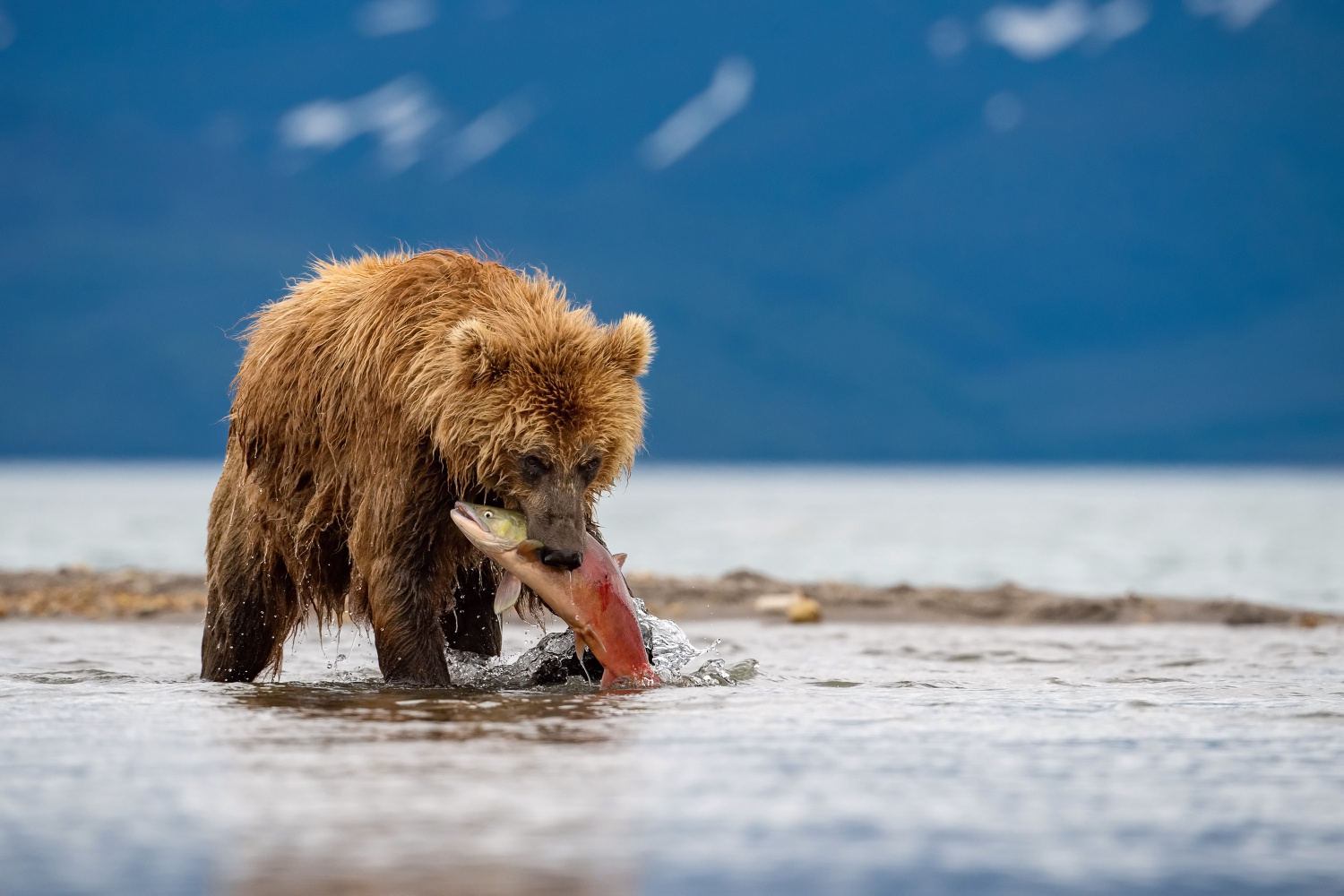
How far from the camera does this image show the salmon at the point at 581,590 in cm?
652

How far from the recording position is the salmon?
6.52m

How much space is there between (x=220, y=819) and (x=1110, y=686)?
4.68 m

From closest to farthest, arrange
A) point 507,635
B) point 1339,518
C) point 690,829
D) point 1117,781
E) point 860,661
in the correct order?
point 690,829
point 1117,781
point 860,661
point 507,635
point 1339,518

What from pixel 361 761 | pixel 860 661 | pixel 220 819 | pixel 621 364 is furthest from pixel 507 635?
pixel 220 819

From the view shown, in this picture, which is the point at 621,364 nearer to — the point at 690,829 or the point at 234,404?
the point at 234,404

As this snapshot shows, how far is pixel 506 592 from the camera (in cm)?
689

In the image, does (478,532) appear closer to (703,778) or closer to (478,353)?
(478,353)

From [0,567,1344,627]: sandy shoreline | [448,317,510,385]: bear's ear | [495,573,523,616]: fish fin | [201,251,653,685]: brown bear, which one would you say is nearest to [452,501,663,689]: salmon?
[495,573,523,616]: fish fin

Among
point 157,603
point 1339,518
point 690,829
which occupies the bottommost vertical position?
point 690,829

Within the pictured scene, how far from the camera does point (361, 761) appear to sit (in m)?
4.83

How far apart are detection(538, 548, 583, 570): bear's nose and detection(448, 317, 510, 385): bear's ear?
0.76m

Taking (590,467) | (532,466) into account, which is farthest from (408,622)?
(590,467)

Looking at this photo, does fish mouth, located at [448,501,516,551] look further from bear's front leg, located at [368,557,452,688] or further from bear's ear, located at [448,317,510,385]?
bear's ear, located at [448,317,510,385]

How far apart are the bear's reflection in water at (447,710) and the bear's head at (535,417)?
64 centimetres
